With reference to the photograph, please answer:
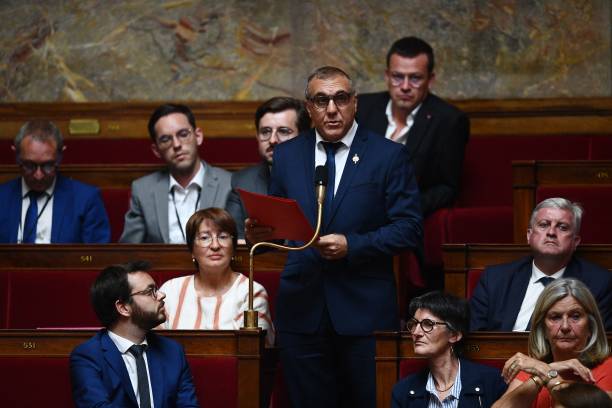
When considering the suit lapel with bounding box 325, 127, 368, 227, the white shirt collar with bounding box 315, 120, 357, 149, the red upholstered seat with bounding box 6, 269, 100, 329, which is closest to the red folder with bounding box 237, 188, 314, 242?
the suit lapel with bounding box 325, 127, 368, 227

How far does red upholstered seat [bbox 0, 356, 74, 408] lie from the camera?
2.56m

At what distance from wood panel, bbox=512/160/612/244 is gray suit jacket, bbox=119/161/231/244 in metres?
0.69

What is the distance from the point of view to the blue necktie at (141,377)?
245cm

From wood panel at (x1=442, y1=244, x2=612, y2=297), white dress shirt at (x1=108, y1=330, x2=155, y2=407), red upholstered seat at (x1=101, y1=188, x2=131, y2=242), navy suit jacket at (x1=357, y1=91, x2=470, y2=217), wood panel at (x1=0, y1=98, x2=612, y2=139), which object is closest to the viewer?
white dress shirt at (x1=108, y1=330, x2=155, y2=407)

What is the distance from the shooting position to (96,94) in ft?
13.8

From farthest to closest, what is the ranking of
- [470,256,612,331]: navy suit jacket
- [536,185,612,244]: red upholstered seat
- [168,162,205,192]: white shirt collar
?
[168,162,205,192]: white shirt collar
[536,185,612,244]: red upholstered seat
[470,256,612,331]: navy suit jacket

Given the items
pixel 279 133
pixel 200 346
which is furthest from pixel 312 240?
pixel 279 133

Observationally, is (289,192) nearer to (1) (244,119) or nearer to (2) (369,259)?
(2) (369,259)

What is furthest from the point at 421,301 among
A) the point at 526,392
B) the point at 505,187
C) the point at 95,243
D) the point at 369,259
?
the point at 505,187

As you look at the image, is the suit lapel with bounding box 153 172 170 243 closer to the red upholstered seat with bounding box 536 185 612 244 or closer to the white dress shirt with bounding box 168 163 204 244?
the white dress shirt with bounding box 168 163 204 244

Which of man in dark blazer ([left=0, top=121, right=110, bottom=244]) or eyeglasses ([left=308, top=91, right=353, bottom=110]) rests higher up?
eyeglasses ([left=308, top=91, right=353, bottom=110])

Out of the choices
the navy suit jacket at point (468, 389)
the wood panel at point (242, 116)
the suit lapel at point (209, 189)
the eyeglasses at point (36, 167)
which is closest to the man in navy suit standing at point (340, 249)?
the navy suit jacket at point (468, 389)

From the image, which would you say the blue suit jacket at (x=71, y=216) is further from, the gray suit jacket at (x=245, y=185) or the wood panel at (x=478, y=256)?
the wood panel at (x=478, y=256)

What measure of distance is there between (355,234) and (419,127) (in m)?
1.01
